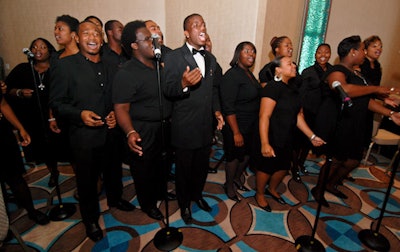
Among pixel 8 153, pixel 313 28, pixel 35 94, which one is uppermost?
pixel 313 28

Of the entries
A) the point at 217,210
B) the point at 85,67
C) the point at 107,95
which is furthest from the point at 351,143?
the point at 85,67

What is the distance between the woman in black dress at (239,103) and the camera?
253 centimetres

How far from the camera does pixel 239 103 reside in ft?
8.59

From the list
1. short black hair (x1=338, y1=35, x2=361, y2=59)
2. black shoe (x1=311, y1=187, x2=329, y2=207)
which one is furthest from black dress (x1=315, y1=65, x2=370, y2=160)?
black shoe (x1=311, y1=187, x2=329, y2=207)

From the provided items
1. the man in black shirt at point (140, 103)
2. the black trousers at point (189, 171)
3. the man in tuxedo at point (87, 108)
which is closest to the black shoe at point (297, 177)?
the black trousers at point (189, 171)

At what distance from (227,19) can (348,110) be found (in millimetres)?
2229

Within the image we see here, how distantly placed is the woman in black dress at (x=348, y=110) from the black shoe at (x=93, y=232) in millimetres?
2103

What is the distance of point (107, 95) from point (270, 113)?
56.8 inches

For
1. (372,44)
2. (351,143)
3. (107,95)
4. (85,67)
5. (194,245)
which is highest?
(372,44)

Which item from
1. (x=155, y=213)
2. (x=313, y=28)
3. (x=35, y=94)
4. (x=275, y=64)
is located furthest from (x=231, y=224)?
(x=313, y=28)

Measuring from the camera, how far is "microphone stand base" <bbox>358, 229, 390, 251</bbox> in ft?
7.22

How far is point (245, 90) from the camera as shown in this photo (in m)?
2.54

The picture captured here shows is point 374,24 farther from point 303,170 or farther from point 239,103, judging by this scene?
point 239,103

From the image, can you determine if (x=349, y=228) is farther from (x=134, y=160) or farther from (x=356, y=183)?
(x=134, y=160)
